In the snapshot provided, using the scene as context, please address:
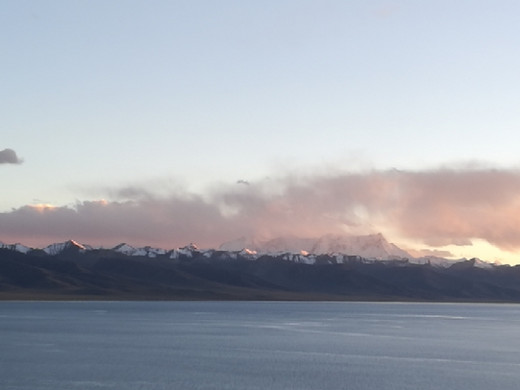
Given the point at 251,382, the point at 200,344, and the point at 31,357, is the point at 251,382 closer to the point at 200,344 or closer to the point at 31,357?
the point at 31,357

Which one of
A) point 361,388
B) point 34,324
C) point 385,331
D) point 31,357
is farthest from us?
point 34,324

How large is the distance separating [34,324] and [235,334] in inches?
Answer: 1468

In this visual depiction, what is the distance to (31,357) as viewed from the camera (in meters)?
86.4


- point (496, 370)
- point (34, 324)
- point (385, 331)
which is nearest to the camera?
point (496, 370)

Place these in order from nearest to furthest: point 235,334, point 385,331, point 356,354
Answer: point 356,354, point 235,334, point 385,331

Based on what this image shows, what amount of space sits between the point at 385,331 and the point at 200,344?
39.3m

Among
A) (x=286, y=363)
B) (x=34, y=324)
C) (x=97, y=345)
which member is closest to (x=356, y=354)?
(x=286, y=363)

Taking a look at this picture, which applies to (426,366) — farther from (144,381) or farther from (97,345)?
(97,345)

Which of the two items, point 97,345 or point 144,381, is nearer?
point 144,381

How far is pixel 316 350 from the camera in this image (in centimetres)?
9719

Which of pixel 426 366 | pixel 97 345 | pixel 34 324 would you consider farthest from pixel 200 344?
pixel 34 324

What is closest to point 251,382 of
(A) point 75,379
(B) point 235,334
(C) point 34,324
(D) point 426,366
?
(A) point 75,379

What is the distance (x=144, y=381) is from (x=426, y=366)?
26393mm

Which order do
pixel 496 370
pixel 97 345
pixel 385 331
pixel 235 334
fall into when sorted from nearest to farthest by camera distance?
pixel 496 370 < pixel 97 345 < pixel 235 334 < pixel 385 331
